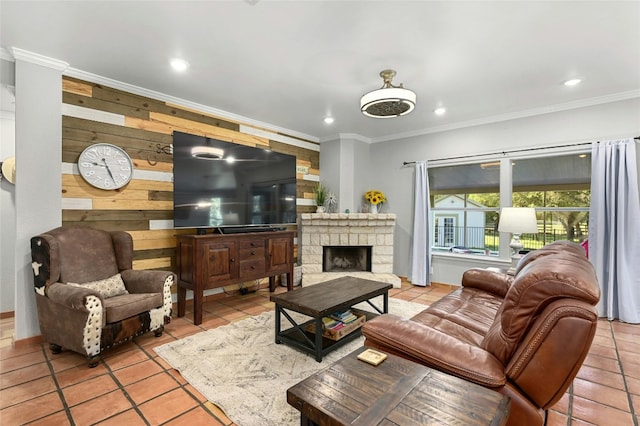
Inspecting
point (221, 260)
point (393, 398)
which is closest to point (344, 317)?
point (221, 260)

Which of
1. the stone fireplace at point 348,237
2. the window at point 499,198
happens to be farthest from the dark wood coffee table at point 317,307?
the window at point 499,198

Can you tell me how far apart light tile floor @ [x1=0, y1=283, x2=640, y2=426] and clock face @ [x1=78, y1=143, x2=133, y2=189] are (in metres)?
1.57

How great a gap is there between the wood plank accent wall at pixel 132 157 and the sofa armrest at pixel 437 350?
2.90 meters

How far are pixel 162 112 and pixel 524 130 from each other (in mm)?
4652

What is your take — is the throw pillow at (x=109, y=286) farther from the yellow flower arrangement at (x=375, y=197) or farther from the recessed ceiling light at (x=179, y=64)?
the yellow flower arrangement at (x=375, y=197)

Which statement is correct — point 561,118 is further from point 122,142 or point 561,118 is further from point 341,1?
point 122,142

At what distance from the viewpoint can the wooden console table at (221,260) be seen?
127 inches

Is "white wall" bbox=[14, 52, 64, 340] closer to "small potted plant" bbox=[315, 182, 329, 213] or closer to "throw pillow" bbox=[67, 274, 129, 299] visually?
"throw pillow" bbox=[67, 274, 129, 299]

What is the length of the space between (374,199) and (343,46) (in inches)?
120

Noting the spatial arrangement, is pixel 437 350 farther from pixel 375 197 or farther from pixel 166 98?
pixel 375 197

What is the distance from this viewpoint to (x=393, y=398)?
1.09m

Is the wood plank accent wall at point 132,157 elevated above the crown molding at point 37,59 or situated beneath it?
situated beneath

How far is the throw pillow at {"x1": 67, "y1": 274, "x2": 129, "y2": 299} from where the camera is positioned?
8.72 feet

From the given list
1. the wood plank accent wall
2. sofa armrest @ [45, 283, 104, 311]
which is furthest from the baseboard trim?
the wood plank accent wall
